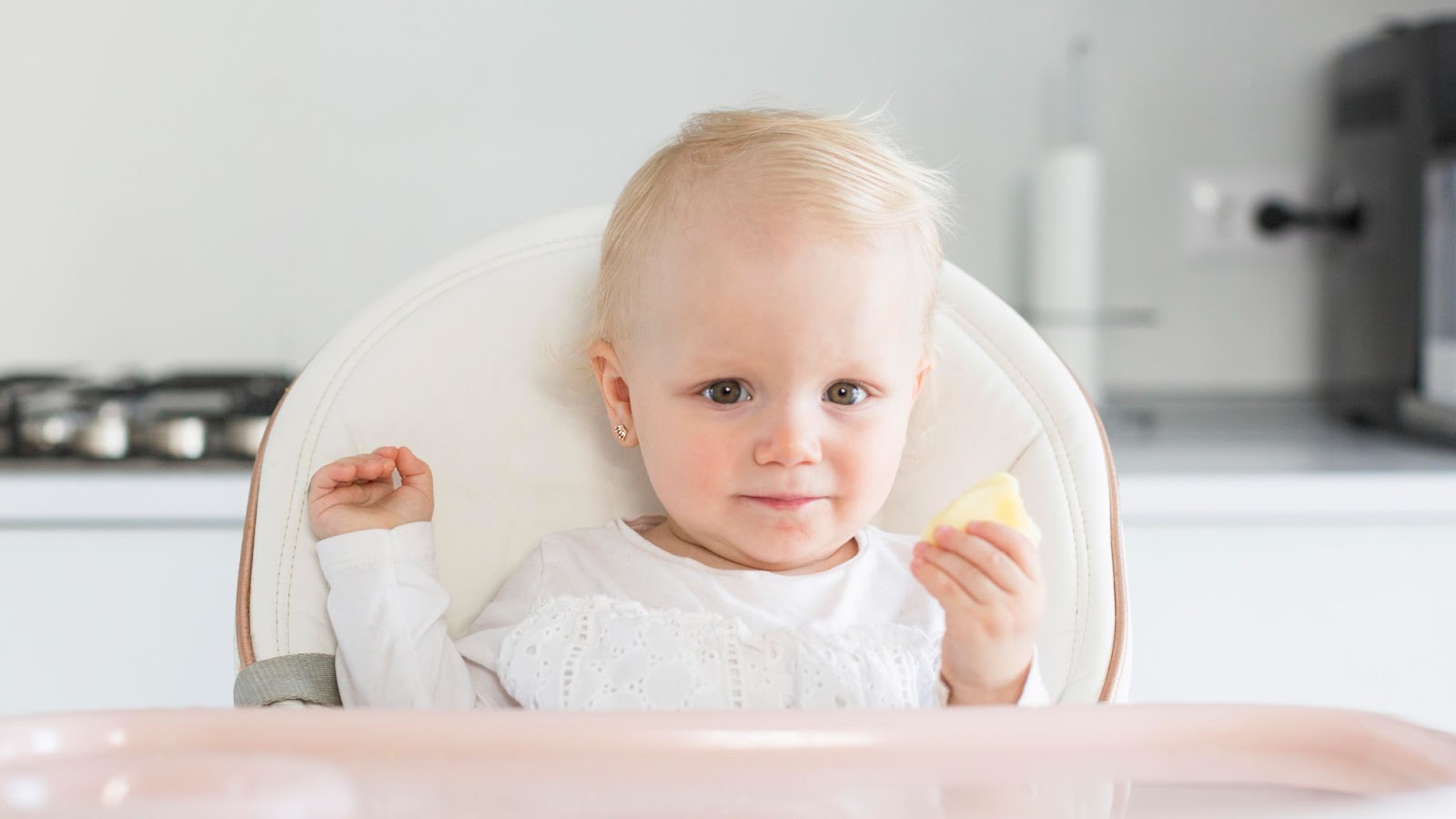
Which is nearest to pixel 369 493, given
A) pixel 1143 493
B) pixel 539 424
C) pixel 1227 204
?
pixel 539 424

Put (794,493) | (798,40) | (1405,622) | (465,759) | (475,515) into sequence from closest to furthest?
(465,759) → (794,493) → (475,515) → (1405,622) → (798,40)

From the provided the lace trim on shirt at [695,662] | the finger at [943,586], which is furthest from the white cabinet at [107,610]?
the finger at [943,586]

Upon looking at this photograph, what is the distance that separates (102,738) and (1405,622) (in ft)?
3.86

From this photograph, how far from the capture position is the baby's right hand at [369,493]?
0.84 meters

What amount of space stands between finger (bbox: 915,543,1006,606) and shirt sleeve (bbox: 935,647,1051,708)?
6 centimetres

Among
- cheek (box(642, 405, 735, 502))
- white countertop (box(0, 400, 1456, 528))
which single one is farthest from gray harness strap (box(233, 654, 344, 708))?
white countertop (box(0, 400, 1456, 528))

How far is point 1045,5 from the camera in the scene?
1.70 m

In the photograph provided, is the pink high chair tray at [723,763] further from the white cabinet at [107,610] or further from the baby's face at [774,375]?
the white cabinet at [107,610]

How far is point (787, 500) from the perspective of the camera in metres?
0.82

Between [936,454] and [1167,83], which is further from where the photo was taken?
[1167,83]

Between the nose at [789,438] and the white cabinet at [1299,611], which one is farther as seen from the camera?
the white cabinet at [1299,611]

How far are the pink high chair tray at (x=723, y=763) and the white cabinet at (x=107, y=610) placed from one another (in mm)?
809

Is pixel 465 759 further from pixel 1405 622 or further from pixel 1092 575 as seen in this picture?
pixel 1405 622

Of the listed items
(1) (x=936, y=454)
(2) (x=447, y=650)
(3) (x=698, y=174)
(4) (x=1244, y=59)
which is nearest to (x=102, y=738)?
(2) (x=447, y=650)
